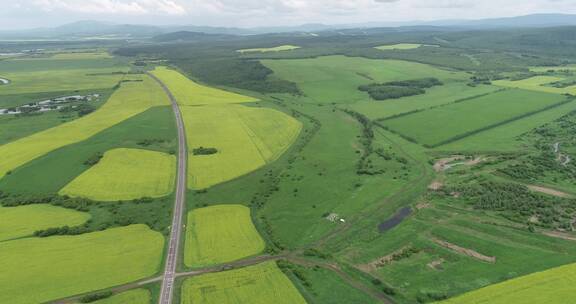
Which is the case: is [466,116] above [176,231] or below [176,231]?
above

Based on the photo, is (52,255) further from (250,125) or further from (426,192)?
(250,125)

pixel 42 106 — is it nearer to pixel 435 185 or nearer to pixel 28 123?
pixel 28 123

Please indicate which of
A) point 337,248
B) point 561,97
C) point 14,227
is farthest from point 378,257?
point 561,97

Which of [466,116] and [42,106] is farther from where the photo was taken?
[42,106]

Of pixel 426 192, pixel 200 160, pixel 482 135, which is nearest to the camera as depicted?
pixel 426 192

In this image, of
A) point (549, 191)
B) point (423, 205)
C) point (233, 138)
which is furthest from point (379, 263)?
point (233, 138)

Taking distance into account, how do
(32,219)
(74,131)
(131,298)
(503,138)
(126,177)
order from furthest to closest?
(74,131) → (503,138) → (126,177) → (32,219) → (131,298)

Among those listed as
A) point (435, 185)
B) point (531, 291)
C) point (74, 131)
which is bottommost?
point (531, 291)

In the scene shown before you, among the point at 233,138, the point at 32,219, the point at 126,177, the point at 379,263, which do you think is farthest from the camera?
the point at 233,138
